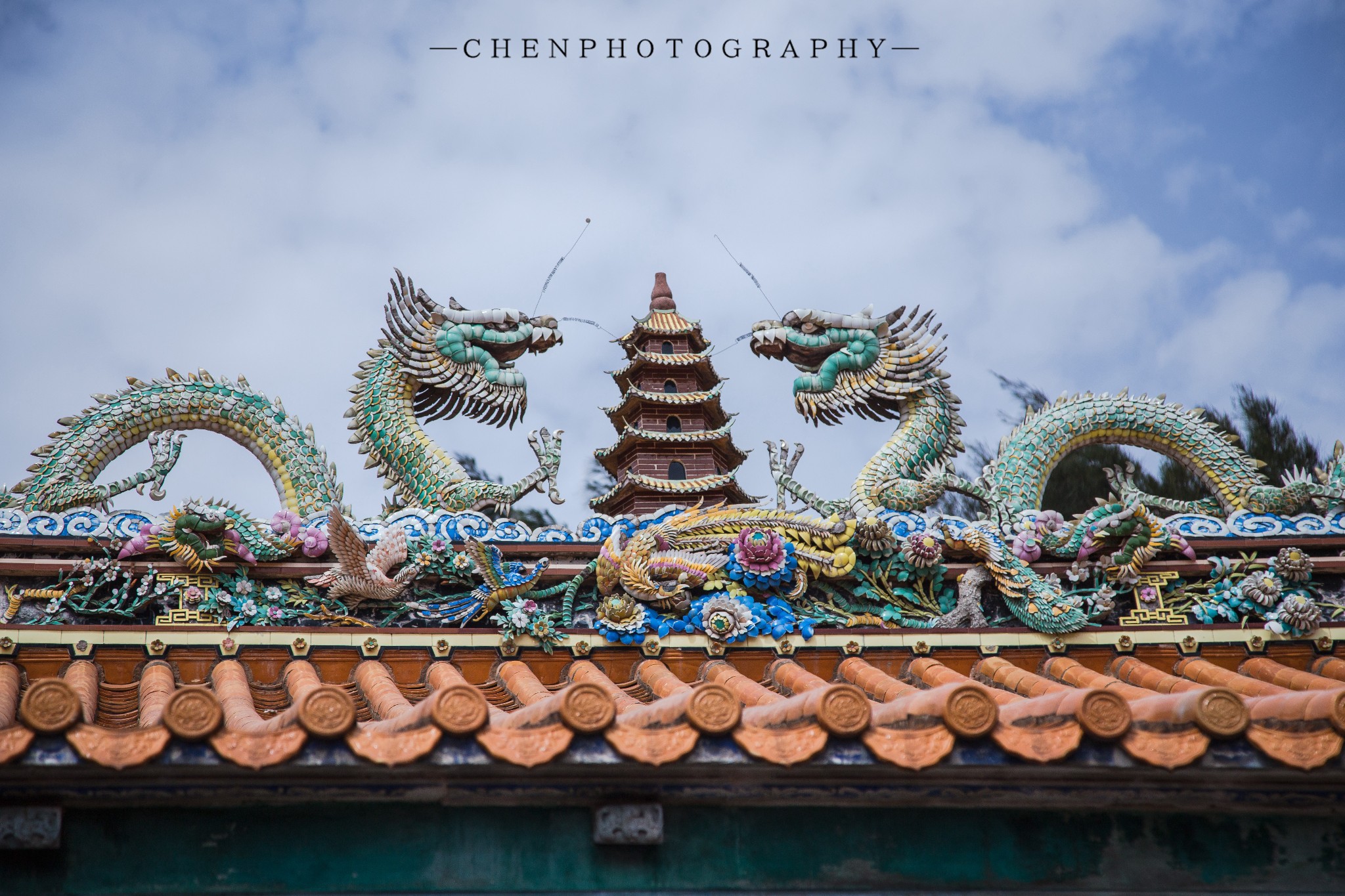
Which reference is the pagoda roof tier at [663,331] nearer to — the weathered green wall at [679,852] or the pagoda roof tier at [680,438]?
the pagoda roof tier at [680,438]

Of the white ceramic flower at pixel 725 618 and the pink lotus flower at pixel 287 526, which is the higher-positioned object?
the pink lotus flower at pixel 287 526

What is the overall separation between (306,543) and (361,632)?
0.59 meters

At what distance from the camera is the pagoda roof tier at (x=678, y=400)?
31.8ft

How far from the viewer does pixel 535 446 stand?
7.80 m

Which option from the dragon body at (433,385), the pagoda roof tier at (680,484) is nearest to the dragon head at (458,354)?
the dragon body at (433,385)

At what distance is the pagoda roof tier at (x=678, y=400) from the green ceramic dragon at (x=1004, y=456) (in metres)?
1.27

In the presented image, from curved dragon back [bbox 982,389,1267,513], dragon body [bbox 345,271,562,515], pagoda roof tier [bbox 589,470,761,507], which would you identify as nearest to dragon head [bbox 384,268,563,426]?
dragon body [bbox 345,271,562,515]

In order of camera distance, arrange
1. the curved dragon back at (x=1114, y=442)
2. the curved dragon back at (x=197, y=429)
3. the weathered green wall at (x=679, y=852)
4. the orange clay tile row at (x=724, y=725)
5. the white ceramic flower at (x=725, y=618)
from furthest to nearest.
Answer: the curved dragon back at (x=1114, y=442), the curved dragon back at (x=197, y=429), the white ceramic flower at (x=725, y=618), the weathered green wall at (x=679, y=852), the orange clay tile row at (x=724, y=725)

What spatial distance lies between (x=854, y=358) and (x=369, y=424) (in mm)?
3049

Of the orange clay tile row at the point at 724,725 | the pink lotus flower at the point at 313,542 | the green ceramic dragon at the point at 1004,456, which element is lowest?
the orange clay tile row at the point at 724,725

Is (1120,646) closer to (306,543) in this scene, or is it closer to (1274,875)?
(1274,875)

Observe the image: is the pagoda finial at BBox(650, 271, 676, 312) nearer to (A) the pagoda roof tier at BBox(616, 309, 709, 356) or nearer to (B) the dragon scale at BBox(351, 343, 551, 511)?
(A) the pagoda roof tier at BBox(616, 309, 709, 356)

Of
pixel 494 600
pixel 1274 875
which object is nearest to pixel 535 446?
pixel 494 600

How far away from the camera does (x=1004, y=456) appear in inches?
306
